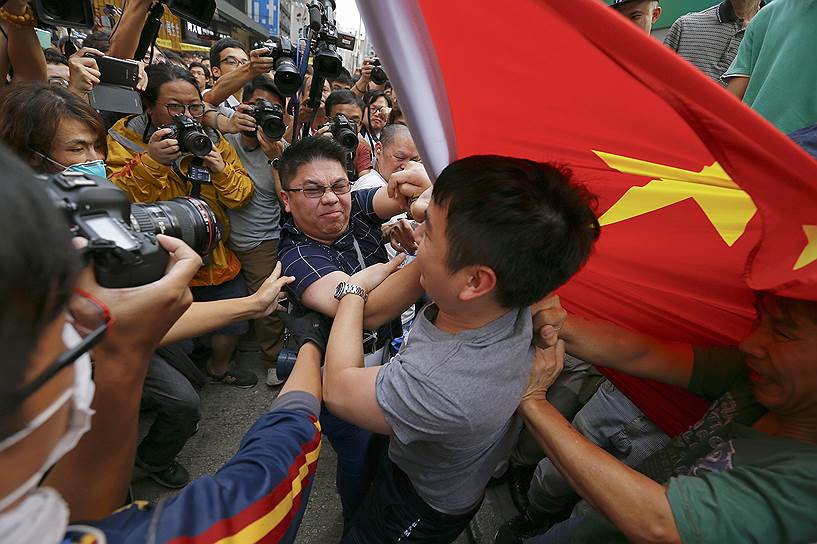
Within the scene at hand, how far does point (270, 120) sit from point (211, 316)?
1716 mm

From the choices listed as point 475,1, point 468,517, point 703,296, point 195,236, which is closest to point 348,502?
point 468,517

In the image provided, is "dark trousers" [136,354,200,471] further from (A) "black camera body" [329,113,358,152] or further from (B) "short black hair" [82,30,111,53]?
(B) "short black hair" [82,30,111,53]

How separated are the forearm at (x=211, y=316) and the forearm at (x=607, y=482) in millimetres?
953

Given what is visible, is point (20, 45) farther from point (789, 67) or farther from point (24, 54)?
point (789, 67)

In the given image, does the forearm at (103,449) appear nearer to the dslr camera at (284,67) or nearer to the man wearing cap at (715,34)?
the dslr camera at (284,67)

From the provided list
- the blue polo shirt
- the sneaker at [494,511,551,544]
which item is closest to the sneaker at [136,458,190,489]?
the blue polo shirt

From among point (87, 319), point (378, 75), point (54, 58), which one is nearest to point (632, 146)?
point (87, 319)

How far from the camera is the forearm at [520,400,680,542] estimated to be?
94 centimetres

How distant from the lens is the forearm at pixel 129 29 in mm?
2287

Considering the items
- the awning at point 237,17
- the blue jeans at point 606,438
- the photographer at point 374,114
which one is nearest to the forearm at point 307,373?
the blue jeans at point 606,438

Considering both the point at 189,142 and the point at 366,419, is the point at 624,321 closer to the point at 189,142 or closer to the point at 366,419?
the point at 366,419

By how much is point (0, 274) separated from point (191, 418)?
6.42 ft

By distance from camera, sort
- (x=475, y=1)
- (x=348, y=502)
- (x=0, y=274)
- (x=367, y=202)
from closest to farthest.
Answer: (x=0, y=274)
(x=475, y=1)
(x=348, y=502)
(x=367, y=202)

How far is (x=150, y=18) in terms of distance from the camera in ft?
8.05
